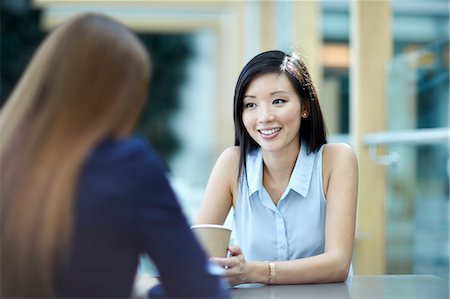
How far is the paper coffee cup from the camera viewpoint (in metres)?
1.44

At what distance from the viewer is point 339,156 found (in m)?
1.98

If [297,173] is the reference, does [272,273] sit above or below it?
below

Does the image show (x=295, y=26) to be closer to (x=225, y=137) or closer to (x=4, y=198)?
(x=225, y=137)

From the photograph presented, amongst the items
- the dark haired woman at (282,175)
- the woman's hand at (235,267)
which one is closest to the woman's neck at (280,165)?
the dark haired woman at (282,175)

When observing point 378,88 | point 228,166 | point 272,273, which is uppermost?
point 378,88

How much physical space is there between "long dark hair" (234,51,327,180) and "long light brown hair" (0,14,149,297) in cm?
89

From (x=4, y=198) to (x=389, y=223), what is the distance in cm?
357

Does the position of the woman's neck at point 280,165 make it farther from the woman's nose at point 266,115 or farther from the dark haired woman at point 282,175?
the woman's nose at point 266,115

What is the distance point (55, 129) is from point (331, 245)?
985 millimetres

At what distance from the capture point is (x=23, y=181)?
1006mm

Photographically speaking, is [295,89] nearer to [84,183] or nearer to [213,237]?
[213,237]

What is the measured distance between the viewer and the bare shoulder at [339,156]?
1961 mm

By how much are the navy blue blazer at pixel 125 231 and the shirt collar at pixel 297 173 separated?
3.04ft

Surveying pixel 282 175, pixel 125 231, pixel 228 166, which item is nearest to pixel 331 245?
pixel 282 175
